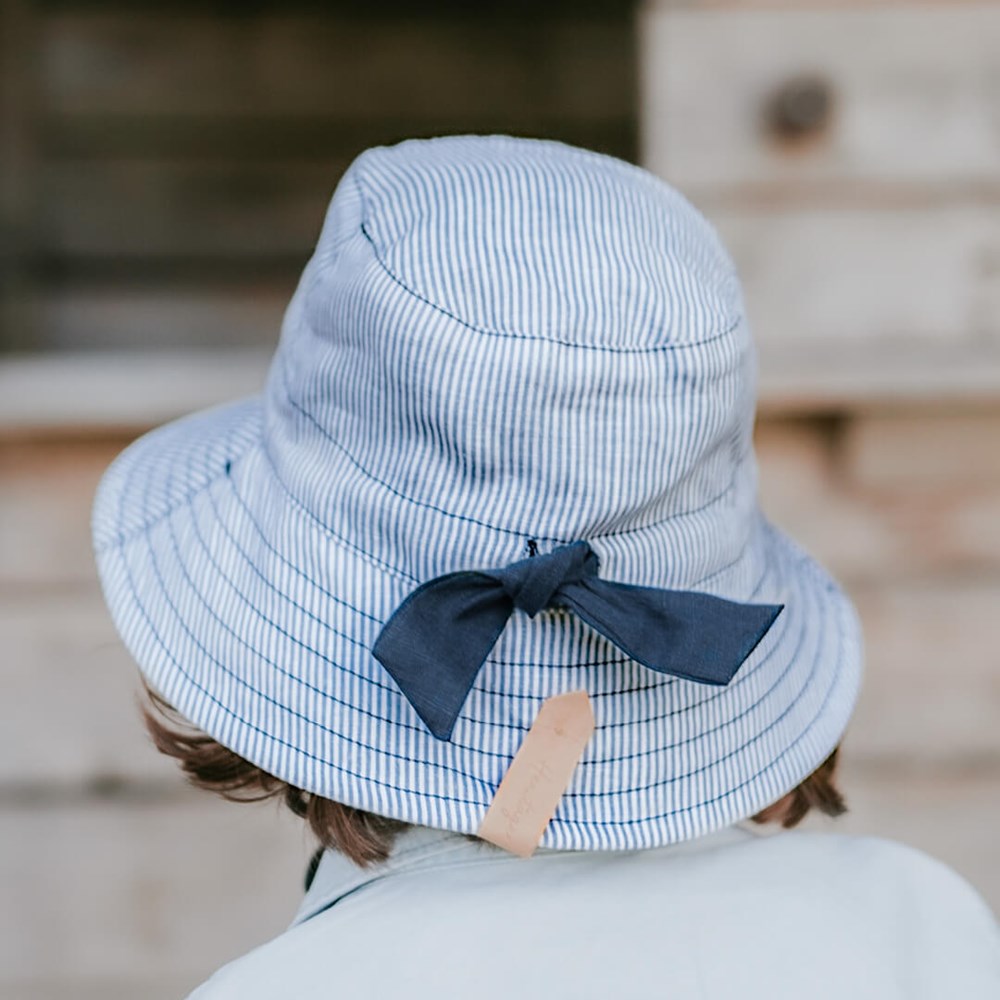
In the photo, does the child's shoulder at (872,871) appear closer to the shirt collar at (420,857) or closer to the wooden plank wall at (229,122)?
the shirt collar at (420,857)

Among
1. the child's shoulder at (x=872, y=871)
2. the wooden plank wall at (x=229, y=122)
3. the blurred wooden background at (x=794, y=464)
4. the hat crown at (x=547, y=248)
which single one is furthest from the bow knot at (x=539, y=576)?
the wooden plank wall at (x=229, y=122)

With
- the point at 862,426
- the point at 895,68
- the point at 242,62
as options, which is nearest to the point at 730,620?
the point at 862,426

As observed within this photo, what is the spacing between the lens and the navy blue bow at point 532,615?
681 mm

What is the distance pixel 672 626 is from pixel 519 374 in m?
0.17

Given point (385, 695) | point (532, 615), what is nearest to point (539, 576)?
point (532, 615)

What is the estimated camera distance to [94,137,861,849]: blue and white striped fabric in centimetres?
70

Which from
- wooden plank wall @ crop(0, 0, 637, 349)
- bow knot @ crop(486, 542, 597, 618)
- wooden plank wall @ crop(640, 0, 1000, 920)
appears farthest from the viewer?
wooden plank wall @ crop(0, 0, 637, 349)

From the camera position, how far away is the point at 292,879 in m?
1.67

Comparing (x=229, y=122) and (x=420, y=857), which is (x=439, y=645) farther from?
(x=229, y=122)

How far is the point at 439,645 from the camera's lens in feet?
2.24

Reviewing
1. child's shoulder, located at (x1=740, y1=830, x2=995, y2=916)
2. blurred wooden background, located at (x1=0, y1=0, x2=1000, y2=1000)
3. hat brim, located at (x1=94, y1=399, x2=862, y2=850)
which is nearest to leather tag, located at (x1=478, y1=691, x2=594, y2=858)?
hat brim, located at (x1=94, y1=399, x2=862, y2=850)

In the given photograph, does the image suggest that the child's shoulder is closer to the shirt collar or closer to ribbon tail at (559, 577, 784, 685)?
the shirt collar

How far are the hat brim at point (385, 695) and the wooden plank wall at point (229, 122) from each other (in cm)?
241

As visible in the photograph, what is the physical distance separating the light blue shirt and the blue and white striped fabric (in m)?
0.04
